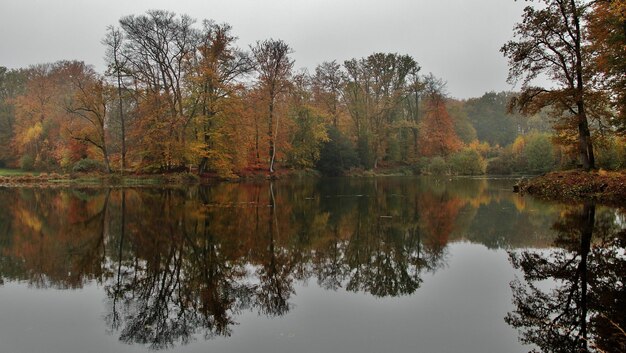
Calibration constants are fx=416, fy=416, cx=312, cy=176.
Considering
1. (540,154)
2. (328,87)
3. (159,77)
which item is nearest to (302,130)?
(328,87)

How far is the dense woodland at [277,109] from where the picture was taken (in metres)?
21.3

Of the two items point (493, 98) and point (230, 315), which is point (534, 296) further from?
point (493, 98)

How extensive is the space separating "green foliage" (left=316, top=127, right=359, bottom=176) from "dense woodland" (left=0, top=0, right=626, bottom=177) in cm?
16

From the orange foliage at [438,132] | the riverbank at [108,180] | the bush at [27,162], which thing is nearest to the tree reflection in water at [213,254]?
the riverbank at [108,180]

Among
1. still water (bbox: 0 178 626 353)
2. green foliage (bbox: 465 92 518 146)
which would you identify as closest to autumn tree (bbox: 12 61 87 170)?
still water (bbox: 0 178 626 353)

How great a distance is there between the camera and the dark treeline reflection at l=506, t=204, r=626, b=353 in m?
4.60

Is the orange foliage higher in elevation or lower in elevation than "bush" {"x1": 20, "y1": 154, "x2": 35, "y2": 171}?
higher

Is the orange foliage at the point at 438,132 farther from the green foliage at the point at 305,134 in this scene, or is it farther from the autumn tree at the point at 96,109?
the autumn tree at the point at 96,109

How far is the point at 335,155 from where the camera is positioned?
4806 cm

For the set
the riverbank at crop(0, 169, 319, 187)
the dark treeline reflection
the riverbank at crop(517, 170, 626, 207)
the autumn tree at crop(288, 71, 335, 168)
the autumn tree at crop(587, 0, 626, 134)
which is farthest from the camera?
the autumn tree at crop(288, 71, 335, 168)

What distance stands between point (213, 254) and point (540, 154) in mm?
46709

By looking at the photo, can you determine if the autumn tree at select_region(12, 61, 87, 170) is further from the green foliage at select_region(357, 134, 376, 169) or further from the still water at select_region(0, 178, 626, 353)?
the still water at select_region(0, 178, 626, 353)

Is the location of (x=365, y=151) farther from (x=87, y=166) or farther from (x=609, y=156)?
(x=87, y=166)

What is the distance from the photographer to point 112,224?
41.6ft
